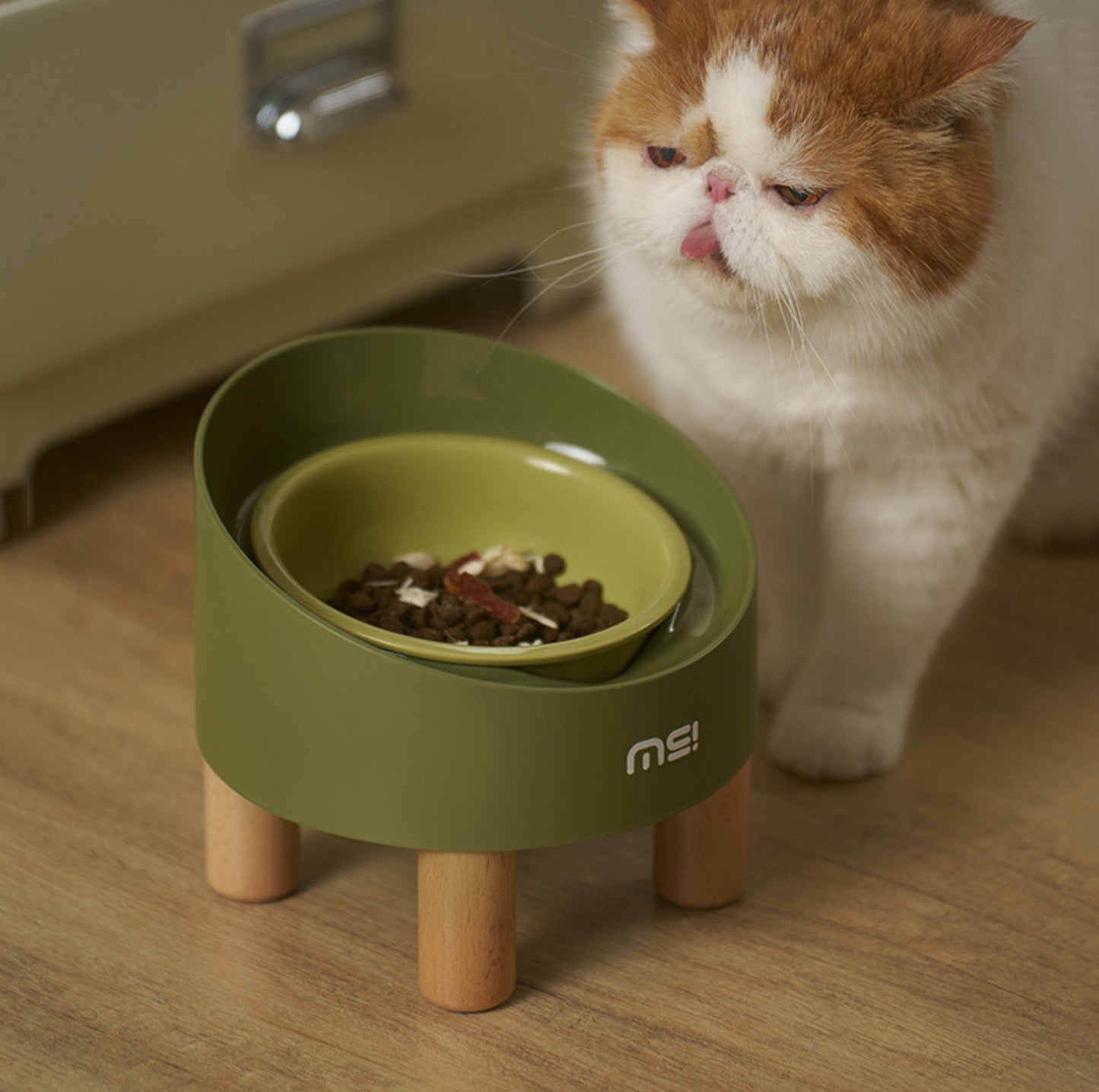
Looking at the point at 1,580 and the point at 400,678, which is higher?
the point at 400,678

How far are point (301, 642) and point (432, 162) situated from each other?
798 millimetres

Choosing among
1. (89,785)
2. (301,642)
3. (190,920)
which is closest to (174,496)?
(89,785)

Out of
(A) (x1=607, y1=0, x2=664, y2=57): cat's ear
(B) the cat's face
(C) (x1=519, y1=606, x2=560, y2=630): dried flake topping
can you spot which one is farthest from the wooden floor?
(A) (x1=607, y1=0, x2=664, y2=57): cat's ear

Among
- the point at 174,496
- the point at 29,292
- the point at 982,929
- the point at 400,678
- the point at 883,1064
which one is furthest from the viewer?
the point at 174,496

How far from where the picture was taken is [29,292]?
48.9 inches

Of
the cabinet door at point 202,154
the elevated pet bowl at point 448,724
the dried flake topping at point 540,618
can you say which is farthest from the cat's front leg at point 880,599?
the cabinet door at point 202,154

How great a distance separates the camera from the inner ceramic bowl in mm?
999


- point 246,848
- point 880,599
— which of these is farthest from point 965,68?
point 246,848

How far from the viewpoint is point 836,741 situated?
44.7 inches

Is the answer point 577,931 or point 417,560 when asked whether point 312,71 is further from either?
point 577,931

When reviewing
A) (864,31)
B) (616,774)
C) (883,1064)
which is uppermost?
(864,31)

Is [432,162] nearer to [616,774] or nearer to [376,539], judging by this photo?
[376,539]

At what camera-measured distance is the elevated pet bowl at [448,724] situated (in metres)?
0.82

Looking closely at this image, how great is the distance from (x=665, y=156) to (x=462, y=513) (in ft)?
0.99
